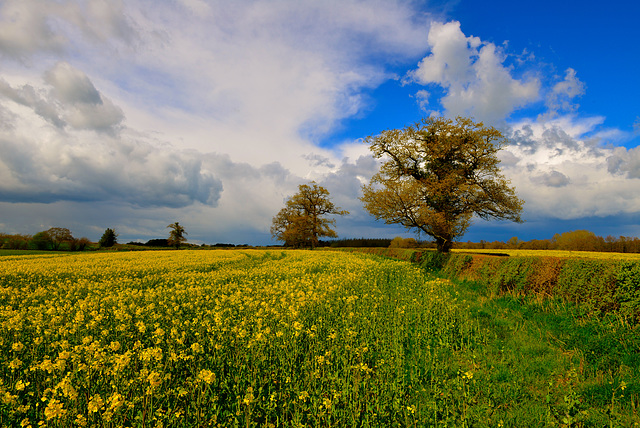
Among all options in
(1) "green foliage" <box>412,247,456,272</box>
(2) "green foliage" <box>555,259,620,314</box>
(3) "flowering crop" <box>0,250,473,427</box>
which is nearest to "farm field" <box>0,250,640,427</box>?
(3) "flowering crop" <box>0,250,473,427</box>

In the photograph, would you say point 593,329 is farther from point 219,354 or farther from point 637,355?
point 219,354

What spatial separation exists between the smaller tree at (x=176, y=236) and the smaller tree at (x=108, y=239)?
10951 mm

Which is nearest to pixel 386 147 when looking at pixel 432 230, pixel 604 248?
pixel 432 230

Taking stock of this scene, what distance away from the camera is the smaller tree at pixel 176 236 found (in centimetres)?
6906

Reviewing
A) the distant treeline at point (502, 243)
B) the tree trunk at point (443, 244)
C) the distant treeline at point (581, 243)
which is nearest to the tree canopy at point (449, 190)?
the tree trunk at point (443, 244)

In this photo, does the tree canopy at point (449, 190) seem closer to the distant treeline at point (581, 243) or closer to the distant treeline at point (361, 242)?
the distant treeline at point (581, 243)

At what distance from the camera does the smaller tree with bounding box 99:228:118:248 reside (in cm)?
6325

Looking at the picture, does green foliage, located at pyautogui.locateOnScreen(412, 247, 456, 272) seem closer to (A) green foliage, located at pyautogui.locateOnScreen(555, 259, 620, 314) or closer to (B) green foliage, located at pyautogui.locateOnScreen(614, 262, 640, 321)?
(A) green foliage, located at pyautogui.locateOnScreen(555, 259, 620, 314)

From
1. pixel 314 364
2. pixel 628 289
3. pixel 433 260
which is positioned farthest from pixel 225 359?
pixel 433 260

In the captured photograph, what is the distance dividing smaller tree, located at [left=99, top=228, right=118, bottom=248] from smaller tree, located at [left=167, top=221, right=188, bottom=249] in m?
11.0

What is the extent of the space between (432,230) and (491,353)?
845 inches

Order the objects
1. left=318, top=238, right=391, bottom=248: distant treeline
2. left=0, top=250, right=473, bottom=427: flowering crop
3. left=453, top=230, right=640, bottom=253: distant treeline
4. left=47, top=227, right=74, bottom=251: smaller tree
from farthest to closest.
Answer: left=318, top=238, right=391, bottom=248: distant treeline → left=47, top=227, right=74, bottom=251: smaller tree → left=453, top=230, right=640, bottom=253: distant treeline → left=0, top=250, right=473, bottom=427: flowering crop

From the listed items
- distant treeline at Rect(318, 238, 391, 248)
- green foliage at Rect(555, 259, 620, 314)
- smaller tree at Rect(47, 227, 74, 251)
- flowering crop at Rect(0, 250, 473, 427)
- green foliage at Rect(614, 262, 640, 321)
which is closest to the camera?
flowering crop at Rect(0, 250, 473, 427)

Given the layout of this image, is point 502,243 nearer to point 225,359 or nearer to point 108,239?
point 225,359
